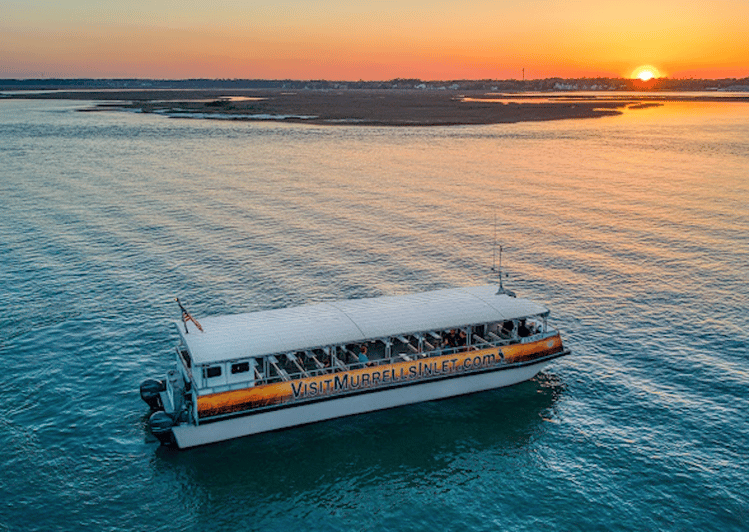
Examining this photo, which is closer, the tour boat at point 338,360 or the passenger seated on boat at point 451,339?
the tour boat at point 338,360

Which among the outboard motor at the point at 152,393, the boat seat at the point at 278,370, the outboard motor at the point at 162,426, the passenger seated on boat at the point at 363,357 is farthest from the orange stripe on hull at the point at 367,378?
the outboard motor at the point at 152,393

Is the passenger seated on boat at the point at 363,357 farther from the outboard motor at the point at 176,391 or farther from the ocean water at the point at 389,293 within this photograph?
the outboard motor at the point at 176,391

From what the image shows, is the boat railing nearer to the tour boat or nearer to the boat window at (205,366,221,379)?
the tour boat

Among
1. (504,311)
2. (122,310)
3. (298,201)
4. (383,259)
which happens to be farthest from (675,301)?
(298,201)

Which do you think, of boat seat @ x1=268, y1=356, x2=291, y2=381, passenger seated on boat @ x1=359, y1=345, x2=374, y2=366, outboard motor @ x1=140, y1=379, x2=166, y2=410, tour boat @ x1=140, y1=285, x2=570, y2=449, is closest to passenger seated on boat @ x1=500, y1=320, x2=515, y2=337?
tour boat @ x1=140, y1=285, x2=570, y2=449

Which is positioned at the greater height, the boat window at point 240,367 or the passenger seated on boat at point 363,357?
the boat window at point 240,367

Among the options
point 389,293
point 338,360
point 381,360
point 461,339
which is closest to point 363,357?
point 338,360
